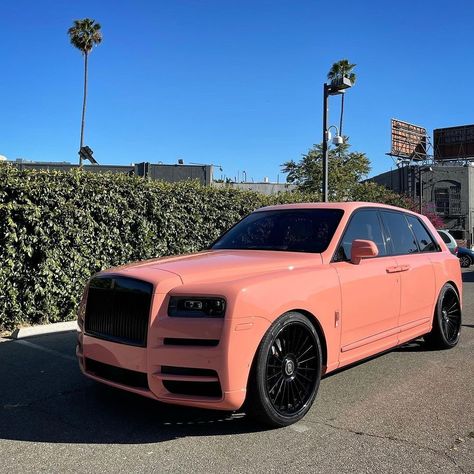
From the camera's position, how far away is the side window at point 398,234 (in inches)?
229

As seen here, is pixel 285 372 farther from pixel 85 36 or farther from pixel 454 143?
pixel 454 143

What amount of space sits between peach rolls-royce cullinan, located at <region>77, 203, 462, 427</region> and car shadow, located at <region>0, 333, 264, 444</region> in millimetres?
359

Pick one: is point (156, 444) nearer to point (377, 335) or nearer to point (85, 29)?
point (377, 335)

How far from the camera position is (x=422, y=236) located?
659 centimetres

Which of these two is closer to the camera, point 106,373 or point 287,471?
point 287,471

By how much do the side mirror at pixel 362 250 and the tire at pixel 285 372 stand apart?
37.3 inches

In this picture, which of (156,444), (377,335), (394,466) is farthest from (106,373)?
(377,335)

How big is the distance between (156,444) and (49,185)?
545cm

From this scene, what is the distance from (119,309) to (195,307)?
2.18 feet

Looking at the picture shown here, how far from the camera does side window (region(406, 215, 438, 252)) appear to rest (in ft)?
21.1

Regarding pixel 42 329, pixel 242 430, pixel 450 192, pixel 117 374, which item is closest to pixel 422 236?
pixel 242 430

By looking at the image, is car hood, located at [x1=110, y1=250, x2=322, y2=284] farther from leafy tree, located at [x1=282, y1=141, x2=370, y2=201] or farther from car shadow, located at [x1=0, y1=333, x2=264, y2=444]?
leafy tree, located at [x1=282, y1=141, x2=370, y2=201]

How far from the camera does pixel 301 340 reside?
14.0 ft

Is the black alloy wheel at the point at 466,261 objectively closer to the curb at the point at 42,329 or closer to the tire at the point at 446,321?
the tire at the point at 446,321
